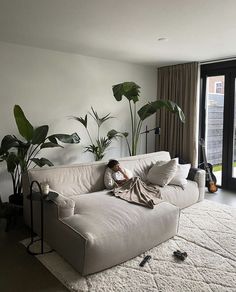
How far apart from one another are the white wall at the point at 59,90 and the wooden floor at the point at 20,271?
1200 millimetres

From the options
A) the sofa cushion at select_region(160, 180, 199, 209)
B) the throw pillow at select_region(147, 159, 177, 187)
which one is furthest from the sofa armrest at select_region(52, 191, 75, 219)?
the throw pillow at select_region(147, 159, 177, 187)

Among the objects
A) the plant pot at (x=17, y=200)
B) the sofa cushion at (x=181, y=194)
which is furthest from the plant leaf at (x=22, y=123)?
the sofa cushion at (x=181, y=194)

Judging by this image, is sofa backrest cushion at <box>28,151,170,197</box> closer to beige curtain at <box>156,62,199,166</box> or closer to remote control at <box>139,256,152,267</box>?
remote control at <box>139,256,152,267</box>

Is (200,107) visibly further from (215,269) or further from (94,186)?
(215,269)

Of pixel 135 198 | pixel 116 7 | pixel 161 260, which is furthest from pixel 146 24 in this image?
pixel 161 260

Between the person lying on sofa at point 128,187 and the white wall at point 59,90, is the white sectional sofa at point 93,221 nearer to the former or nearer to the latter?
the person lying on sofa at point 128,187

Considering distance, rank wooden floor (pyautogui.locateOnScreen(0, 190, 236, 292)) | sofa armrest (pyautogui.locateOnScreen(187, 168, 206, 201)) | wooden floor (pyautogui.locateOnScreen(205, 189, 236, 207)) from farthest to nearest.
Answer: wooden floor (pyautogui.locateOnScreen(205, 189, 236, 207)), sofa armrest (pyautogui.locateOnScreen(187, 168, 206, 201)), wooden floor (pyautogui.locateOnScreen(0, 190, 236, 292))

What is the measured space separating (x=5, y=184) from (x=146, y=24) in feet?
9.21

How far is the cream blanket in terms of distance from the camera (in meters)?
2.88

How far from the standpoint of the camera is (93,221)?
93.2 inches

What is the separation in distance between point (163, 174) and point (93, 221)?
5.06ft

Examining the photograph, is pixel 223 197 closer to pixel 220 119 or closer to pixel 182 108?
pixel 220 119

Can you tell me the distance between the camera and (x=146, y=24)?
9.32ft

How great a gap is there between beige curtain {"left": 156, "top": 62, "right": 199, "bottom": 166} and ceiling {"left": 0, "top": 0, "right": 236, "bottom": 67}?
26.1 inches
